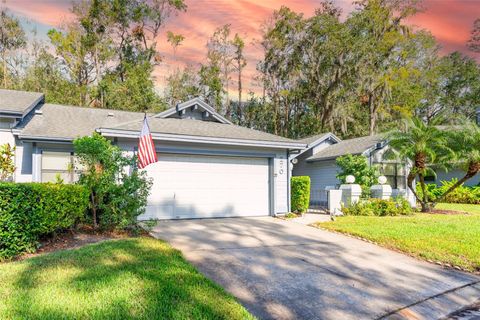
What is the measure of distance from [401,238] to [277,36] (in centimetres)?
2627

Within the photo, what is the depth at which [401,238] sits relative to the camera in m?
8.55

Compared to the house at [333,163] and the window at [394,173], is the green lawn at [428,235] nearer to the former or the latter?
the house at [333,163]

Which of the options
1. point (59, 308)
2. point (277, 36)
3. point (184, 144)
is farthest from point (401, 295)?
point (277, 36)

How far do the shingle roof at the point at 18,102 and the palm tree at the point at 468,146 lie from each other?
17400 millimetres

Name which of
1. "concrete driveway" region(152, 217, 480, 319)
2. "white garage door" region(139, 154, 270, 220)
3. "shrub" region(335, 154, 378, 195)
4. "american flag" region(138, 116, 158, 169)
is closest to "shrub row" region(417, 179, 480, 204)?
"shrub" region(335, 154, 378, 195)

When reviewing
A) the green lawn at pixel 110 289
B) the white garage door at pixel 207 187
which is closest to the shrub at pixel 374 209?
the white garage door at pixel 207 187

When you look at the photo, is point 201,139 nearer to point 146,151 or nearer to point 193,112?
point 146,151

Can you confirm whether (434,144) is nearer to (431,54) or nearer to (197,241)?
(197,241)

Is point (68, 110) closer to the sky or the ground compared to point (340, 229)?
closer to the sky

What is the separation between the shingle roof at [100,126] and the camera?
Answer: 1163 centimetres

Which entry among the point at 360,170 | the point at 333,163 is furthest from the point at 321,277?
the point at 333,163

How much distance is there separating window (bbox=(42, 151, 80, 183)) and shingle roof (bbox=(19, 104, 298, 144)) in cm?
80

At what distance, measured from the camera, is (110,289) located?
4.21 metres

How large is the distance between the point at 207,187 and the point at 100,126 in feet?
17.3
